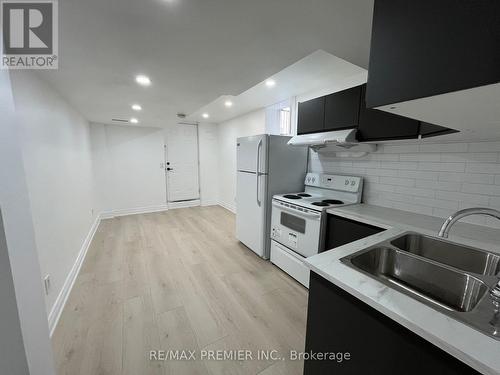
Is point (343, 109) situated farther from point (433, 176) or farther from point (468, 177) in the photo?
point (468, 177)

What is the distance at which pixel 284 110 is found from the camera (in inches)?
→ 152

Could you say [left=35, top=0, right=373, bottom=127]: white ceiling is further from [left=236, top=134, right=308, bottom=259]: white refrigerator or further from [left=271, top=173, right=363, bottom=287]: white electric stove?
[left=271, top=173, right=363, bottom=287]: white electric stove

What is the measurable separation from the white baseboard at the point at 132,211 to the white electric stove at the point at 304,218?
372 cm

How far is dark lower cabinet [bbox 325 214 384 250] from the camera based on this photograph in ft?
6.00

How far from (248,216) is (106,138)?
3833mm

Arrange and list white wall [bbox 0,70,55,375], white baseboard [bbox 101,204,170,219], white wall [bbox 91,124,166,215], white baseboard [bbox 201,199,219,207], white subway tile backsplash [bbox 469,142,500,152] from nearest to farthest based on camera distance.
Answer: white wall [bbox 0,70,55,375]
white subway tile backsplash [bbox 469,142,500,152]
white wall [bbox 91,124,166,215]
white baseboard [bbox 101,204,170,219]
white baseboard [bbox 201,199,219,207]

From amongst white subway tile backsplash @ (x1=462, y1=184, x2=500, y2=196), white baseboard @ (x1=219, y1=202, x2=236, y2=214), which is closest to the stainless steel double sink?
white subway tile backsplash @ (x1=462, y1=184, x2=500, y2=196)

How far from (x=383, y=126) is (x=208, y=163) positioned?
4.62 m

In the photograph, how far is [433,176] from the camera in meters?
1.88

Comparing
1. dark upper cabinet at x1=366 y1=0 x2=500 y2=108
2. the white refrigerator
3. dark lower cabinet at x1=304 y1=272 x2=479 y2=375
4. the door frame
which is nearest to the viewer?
dark upper cabinet at x1=366 y1=0 x2=500 y2=108

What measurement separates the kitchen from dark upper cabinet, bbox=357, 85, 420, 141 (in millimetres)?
13

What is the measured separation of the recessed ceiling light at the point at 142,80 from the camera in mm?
1962

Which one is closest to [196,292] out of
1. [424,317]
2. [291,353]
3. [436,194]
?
[291,353]

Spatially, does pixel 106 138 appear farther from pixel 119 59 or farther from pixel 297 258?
pixel 297 258
